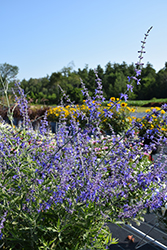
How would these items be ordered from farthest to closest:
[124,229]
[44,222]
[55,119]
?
[55,119]
[124,229]
[44,222]

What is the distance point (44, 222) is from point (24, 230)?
0.22 m

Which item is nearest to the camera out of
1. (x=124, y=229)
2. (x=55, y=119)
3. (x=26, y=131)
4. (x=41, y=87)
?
(x=26, y=131)

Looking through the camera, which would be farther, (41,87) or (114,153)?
(41,87)

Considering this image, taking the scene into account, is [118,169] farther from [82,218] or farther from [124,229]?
[124,229]

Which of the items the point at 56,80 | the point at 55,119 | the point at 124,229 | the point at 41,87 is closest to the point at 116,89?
the point at 56,80

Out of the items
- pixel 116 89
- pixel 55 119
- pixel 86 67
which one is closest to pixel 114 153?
pixel 55 119

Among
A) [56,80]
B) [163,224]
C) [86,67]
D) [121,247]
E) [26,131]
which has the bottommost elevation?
[121,247]

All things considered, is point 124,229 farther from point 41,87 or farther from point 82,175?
point 41,87

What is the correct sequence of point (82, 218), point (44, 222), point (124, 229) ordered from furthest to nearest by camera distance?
point (124, 229) → point (44, 222) → point (82, 218)

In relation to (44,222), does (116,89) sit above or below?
above

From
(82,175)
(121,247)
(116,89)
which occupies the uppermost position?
(116,89)

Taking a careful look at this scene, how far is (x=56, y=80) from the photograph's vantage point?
4800cm

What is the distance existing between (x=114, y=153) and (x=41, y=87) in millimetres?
65186

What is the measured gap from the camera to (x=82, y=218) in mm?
2277
